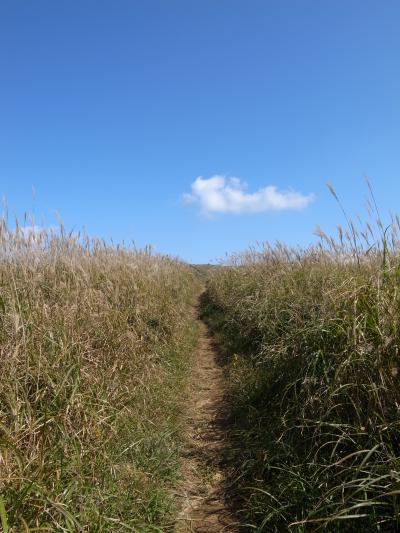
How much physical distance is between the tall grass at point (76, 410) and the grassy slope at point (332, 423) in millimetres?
755

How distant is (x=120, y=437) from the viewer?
3604 millimetres

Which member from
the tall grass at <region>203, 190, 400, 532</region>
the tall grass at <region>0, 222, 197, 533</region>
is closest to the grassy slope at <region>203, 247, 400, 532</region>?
the tall grass at <region>203, 190, 400, 532</region>

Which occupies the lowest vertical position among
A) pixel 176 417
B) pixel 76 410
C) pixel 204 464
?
pixel 204 464

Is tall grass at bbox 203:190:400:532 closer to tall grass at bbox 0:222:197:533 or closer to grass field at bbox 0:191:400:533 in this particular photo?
grass field at bbox 0:191:400:533

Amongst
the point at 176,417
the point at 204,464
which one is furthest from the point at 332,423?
the point at 176,417

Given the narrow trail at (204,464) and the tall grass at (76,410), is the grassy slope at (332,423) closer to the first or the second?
the narrow trail at (204,464)

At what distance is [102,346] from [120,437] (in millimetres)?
1432

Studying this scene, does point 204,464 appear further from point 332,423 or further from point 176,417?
point 332,423

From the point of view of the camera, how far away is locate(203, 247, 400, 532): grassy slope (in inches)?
99.5

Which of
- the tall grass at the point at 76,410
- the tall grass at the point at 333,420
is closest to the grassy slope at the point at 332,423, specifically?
the tall grass at the point at 333,420

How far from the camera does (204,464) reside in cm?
389

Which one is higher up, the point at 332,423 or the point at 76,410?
the point at 76,410

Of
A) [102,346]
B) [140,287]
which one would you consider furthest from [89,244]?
[102,346]

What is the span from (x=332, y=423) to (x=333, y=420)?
187 mm
